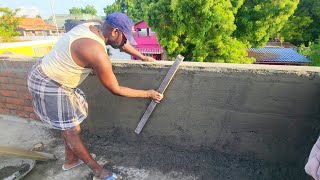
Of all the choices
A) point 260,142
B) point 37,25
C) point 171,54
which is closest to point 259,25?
point 171,54

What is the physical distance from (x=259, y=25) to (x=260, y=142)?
1200 cm

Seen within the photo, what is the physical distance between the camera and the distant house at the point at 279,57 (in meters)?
18.5

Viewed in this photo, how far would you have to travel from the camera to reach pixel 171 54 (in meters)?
12.3

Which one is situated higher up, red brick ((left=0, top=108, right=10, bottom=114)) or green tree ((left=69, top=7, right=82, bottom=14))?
red brick ((left=0, top=108, right=10, bottom=114))

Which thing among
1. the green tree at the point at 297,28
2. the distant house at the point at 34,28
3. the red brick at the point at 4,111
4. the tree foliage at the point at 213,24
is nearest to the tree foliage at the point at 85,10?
the distant house at the point at 34,28

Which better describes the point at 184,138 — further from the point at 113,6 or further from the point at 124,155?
the point at 113,6

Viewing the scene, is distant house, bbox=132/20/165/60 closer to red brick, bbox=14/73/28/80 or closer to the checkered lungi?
red brick, bbox=14/73/28/80

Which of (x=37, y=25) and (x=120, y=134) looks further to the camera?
(x=37, y=25)

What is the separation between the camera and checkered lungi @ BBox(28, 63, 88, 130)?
204 centimetres

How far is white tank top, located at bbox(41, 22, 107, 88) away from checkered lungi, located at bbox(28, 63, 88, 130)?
6cm

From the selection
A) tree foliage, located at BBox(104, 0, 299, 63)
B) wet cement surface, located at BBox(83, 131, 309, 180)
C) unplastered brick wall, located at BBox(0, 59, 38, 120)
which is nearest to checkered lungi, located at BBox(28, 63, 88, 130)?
wet cement surface, located at BBox(83, 131, 309, 180)

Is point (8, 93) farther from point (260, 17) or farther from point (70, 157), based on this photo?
point (260, 17)

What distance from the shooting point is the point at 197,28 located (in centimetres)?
1116

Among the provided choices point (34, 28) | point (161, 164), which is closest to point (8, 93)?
point (161, 164)
